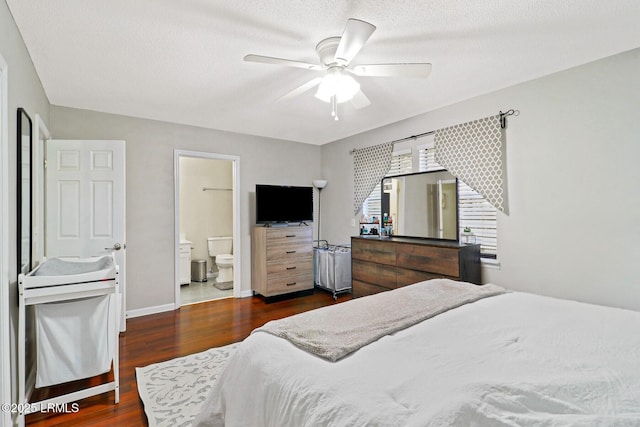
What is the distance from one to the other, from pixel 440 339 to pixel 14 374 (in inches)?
95.9

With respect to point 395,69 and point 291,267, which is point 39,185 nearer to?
point 291,267

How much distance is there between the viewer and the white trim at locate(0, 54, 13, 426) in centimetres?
166

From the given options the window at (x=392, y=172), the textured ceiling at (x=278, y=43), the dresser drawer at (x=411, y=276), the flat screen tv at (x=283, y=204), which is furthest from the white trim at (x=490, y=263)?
the flat screen tv at (x=283, y=204)

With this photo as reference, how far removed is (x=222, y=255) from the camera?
572 centimetres

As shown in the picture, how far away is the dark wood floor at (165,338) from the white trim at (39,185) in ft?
3.79

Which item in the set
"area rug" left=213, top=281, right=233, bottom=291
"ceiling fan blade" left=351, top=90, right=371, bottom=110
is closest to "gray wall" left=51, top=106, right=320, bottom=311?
"area rug" left=213, top=281, right=233, bottom=291

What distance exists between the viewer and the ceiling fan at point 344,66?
1.85 metres

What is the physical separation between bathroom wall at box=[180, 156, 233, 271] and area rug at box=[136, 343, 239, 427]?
10.9 ft

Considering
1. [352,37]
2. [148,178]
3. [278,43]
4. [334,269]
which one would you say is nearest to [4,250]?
[278,43]

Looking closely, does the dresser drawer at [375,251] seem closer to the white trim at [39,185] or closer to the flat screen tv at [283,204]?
the flat screen tv at [283,204]

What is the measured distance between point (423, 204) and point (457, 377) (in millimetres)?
2983

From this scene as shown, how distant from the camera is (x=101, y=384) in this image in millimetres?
2344

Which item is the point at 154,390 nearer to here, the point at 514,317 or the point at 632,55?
the point at 514,317

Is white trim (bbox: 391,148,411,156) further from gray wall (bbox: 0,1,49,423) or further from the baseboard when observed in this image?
gray wall (bbox: 0,1,49,423)
